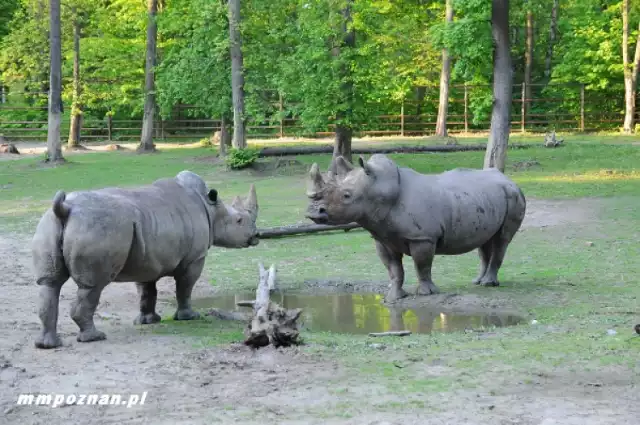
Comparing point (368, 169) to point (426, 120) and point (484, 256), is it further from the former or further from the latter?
point (426, 120)

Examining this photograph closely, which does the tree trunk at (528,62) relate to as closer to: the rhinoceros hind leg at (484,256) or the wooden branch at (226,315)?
the rhinoceros hind leg at (484,256)

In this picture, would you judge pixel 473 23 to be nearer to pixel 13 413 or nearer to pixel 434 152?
pixel 434 152

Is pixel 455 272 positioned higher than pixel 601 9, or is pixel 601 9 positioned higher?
pixel 601 9

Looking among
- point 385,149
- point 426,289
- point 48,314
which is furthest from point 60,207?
point 385,149

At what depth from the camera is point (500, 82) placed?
24.6 metres

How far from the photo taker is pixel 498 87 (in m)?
24.8

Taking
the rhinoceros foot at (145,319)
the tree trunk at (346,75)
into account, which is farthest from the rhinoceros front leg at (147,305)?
the tree trunk at (346,75)

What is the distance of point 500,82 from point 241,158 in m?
9.14

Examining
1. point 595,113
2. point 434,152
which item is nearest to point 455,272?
point 434,152

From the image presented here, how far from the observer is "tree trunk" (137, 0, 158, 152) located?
37.2 metres

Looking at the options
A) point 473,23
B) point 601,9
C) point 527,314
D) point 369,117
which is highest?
point 601,9

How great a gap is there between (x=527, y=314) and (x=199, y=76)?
24.0 metres

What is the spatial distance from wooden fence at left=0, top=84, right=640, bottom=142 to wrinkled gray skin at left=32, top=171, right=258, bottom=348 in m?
32.4

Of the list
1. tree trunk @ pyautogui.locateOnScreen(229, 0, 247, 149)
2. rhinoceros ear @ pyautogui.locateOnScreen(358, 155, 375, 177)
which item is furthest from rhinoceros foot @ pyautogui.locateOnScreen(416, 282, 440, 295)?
tree trunk @ pyautogui.locateOnScreen(229, 0, 247, 149)
